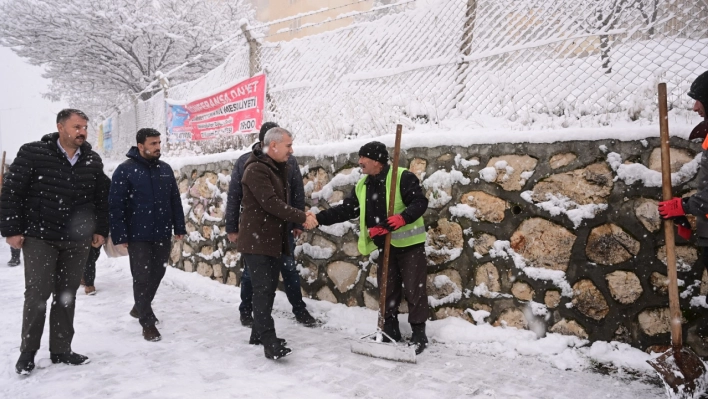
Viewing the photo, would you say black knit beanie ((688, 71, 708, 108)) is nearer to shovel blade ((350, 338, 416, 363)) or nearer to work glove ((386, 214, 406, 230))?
work glove ((386, 214, 406, 230))

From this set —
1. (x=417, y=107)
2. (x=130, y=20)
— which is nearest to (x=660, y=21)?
(x=417, y=107)

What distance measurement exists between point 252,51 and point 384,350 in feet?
16.0

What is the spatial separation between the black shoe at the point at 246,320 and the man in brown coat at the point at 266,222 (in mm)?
716

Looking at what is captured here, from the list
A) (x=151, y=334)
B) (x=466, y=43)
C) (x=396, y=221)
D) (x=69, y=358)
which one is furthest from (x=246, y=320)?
(x=466, y=43)

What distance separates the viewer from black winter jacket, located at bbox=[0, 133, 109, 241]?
10.7 feet

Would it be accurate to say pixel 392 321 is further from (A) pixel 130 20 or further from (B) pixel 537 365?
(A) pixel 130 20

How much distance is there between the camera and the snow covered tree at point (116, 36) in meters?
12.4

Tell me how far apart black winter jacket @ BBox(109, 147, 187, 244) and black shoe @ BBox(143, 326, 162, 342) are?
2.68 ft

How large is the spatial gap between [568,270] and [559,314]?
35 centimetres

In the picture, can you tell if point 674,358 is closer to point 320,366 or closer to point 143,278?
point 320,366

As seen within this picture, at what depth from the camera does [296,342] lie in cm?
391

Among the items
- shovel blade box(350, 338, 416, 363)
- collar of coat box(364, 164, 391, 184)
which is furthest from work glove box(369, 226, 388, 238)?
shovel blade box(350, 338, 416, 363)

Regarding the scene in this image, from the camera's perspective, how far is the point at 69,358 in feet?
11.3

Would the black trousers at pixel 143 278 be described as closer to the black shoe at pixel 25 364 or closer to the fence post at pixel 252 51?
the black shoe at pixel 25 364
